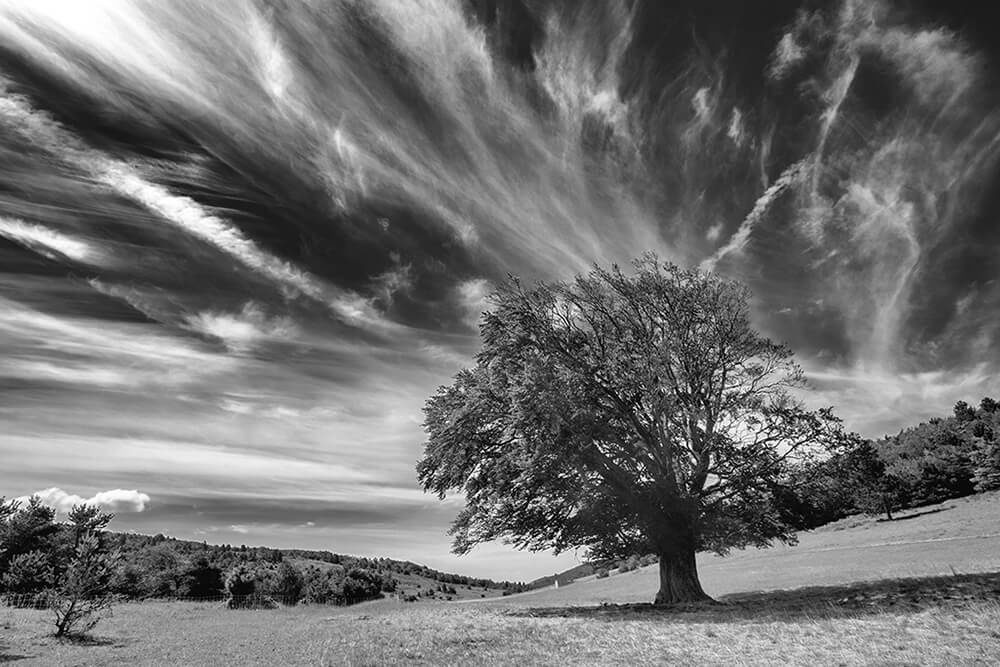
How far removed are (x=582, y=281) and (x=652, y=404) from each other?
21.0 feet

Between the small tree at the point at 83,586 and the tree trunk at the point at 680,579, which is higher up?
the small tree at the point at 83,586

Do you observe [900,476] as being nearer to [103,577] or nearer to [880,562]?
[880,562]

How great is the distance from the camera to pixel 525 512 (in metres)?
21.6

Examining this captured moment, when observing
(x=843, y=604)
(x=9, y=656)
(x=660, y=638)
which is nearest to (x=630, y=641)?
(x=660, y=638)

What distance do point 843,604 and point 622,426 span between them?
934cm

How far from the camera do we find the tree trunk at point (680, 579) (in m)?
→ 20.4

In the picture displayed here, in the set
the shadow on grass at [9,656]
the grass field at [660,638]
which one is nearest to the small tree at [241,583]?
the grass field at [660,638]

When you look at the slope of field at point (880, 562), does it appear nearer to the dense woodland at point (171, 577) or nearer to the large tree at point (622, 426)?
the large tree at point (622, 426)

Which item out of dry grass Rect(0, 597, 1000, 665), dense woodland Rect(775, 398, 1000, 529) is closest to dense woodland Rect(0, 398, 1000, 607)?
dense woodland Rect(775, 398, 1000, 529)

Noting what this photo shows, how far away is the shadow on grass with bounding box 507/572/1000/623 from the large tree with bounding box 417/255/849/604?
2.97 metres

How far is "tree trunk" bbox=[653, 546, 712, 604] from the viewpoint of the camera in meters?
20.4

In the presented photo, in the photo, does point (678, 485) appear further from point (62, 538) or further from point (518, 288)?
point (62, 538)

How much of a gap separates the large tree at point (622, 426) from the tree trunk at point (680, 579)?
52mm

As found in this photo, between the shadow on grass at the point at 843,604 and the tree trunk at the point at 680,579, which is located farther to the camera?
the tree trunk at the point at 680,579
